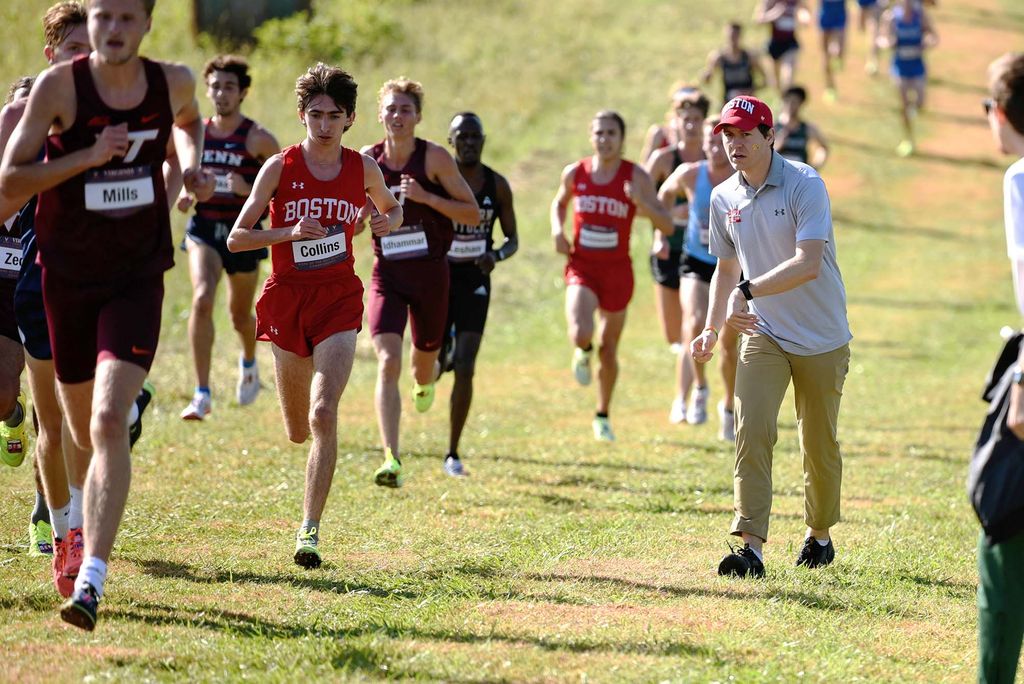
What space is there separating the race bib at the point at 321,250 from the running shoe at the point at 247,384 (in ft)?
14.8

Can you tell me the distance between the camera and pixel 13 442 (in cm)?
762

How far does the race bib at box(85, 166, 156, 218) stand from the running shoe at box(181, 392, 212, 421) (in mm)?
5403

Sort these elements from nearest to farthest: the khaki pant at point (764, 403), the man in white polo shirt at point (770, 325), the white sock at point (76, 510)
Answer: the white sock at point (76, 510)
the man in white polo shirt at point (770, 325)
the khaki pant at point (764, 403)

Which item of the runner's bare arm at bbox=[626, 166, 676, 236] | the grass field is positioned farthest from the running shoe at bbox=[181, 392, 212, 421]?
the runner's bare arm at bbox=[626, 166, 676, 236]

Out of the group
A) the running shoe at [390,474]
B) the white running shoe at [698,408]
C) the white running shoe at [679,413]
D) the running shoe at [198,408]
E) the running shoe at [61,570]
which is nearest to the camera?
the running shoe at [61,570]

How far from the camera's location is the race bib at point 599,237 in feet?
35.4

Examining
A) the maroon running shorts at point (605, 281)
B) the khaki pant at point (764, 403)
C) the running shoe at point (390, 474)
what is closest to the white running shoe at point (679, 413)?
the maroon running shorts at point (605, 281)

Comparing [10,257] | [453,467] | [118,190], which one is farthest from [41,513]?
[453,467]

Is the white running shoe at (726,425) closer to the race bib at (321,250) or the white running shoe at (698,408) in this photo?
the white running shoe at (698,408)

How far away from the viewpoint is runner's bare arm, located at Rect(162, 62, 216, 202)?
544cm

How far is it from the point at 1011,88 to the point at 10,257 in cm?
474

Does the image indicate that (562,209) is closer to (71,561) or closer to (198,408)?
(198,408)

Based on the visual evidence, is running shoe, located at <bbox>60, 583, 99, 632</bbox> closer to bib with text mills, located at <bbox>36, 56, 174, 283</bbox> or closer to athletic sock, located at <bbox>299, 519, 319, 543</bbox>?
bib with text mills, located at <bbox>36, 56, 174, 283</bbox>

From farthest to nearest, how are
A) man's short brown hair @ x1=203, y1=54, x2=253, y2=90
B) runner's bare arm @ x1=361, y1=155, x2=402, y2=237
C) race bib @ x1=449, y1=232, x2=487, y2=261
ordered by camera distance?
1. man's short brown hair @ x1=203, y1=54, x2=253, y2=90
2. race bib @ x1=449, y1=232, x2=487, y2=261
3. runner's bare arm @ x1=361, y1=155, x2=402, y2=237
